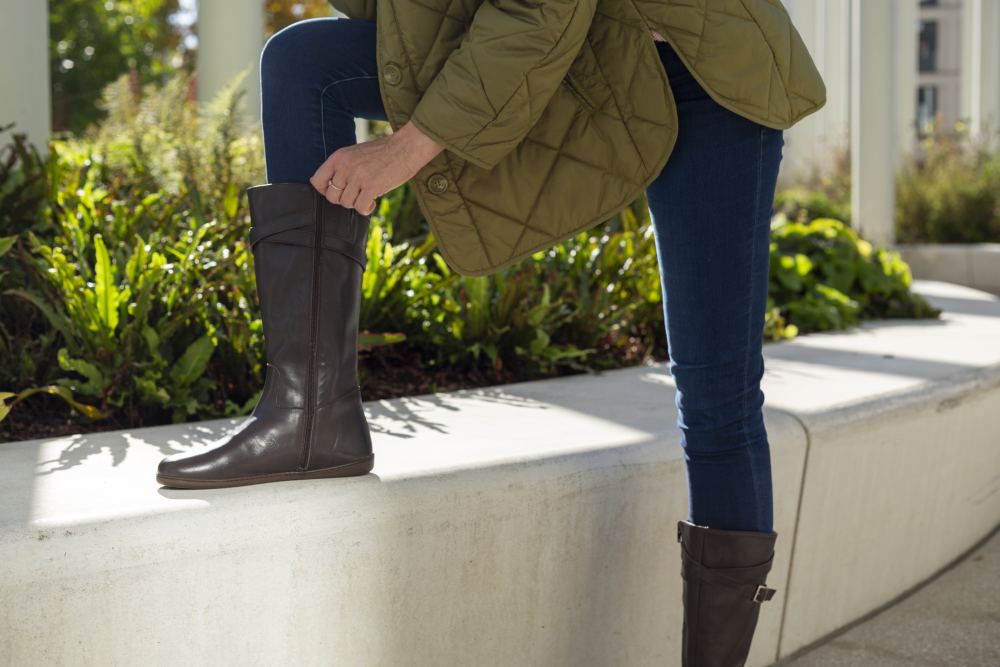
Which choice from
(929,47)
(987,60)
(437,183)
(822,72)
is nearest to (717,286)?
(437,183)

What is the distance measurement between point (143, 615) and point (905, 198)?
10314 mm

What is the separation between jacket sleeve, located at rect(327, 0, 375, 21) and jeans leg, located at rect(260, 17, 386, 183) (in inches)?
0.7

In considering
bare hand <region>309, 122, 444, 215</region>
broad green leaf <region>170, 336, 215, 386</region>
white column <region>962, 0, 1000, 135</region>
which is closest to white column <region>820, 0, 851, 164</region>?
white column <region>962, 0, 1000, 135</region>

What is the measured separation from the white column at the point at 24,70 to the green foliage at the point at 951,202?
27.5 feet

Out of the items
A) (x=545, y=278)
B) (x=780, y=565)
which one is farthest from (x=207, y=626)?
(x=545, y=278)

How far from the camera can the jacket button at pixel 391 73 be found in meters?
1.73

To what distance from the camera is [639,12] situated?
1.77m

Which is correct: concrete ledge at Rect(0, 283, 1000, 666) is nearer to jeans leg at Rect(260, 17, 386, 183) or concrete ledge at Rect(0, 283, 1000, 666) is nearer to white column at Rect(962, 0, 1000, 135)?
jeans leg at Rect(260, 17, 386, 183)

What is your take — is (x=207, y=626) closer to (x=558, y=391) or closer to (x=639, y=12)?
(x=639, y=12)

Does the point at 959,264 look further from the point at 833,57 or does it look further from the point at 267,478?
the point at 833,57

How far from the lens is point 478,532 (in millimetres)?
2105

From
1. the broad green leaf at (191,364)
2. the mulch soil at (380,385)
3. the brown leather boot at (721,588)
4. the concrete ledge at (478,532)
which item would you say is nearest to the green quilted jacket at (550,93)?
the concrete ledge at (478,532)

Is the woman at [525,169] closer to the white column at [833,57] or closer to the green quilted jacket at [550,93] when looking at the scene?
the green quilted jacket at [550,93]

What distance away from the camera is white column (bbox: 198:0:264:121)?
6.18 metres
